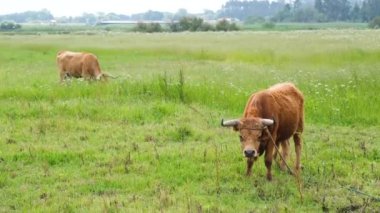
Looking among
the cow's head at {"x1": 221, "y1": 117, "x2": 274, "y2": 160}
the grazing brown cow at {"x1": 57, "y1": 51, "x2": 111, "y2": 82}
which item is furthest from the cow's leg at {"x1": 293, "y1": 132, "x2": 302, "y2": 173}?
A: the grazing brown cow at {"x1": 57, "y1": 51, "x2": 111, "y2": 82}

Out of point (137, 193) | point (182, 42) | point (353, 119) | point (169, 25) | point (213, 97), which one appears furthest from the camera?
point (169, 25)

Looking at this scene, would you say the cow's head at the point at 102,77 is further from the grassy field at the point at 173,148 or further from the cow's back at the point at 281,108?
the cow's back at the point at 281,108

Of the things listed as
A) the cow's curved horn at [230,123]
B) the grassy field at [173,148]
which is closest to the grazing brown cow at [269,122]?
the cow's curved horn at [230,123]

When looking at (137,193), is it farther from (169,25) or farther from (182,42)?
(169,25)

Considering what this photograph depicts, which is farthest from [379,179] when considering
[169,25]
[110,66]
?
[169,25]

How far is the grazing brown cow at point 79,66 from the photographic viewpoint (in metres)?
19.5

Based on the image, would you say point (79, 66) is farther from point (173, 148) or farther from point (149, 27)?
point (149, 27)

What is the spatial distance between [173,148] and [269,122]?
2.69 meters

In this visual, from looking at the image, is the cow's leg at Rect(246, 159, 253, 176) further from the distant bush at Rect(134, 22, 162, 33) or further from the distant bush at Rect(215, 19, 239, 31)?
the distant bush at Rect(134, 22, 162, 33)

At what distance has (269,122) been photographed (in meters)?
7.67

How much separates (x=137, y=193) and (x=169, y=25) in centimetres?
6645

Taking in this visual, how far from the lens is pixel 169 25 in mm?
73125

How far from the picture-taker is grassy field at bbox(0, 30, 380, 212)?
7395 mm

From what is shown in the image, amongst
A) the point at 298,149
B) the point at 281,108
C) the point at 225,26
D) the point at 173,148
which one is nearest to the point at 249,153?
the point at 281,108
